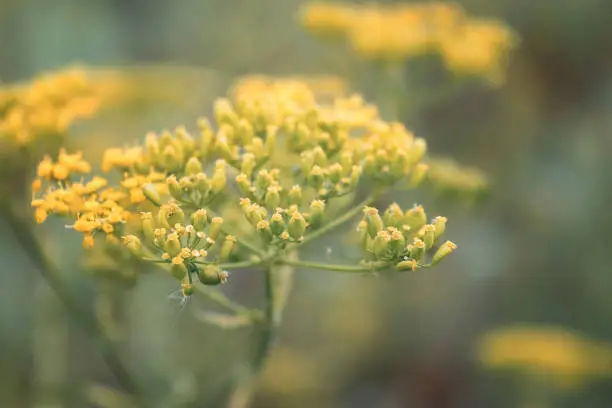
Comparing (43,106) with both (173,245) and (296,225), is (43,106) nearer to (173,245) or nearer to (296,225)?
(173,245)

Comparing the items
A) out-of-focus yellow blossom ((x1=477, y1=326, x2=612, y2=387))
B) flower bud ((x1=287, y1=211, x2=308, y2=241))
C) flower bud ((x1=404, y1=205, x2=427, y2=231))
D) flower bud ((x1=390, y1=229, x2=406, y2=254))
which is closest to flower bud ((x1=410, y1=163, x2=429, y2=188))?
flower bud ((x1=404, y1=205, x2=427, y2=231))

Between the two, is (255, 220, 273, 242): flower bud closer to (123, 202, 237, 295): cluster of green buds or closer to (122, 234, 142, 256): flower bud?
(123, 202, 237, 295): cluster of green buds

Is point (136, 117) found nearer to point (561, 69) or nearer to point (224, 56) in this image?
point (224, 56)

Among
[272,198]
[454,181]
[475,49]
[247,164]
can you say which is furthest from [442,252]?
[475,49]

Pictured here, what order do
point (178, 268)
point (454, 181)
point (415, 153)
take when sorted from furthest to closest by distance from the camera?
point (454, 181)
point (415, 153)
point (178, 268)

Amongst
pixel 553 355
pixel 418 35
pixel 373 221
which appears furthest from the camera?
pixel 553 355

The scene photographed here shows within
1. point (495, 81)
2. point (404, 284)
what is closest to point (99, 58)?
point (404, 284)

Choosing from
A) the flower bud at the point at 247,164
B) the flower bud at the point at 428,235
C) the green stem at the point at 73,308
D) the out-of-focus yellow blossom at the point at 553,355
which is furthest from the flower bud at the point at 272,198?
the out-of-focus yellow blossom at the point at 553,355

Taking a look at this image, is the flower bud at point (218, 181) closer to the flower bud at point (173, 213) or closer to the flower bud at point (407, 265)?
the flower bud at point (173, 213)

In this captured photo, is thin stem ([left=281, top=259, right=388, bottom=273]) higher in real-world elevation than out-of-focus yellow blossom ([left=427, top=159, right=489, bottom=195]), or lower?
lower
